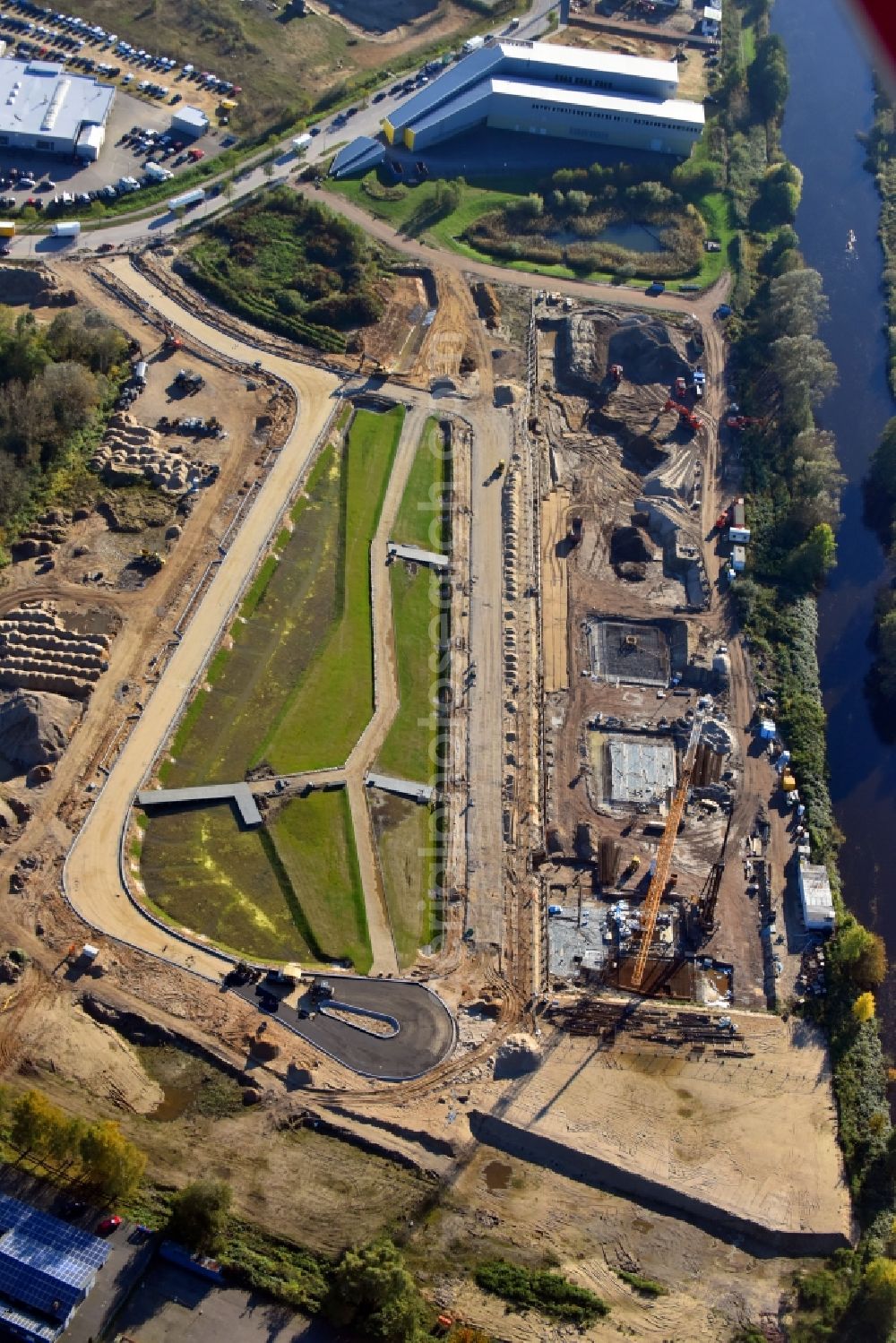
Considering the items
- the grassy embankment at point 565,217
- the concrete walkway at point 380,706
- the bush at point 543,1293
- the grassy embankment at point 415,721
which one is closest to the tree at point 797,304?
the grassy embankment at point 565,217

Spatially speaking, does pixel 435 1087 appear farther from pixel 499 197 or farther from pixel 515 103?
pixel 515 103

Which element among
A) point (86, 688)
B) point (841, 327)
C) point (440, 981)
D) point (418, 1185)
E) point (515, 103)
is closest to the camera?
point (418, 1185)

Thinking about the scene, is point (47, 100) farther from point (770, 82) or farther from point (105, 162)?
point (770, 82)

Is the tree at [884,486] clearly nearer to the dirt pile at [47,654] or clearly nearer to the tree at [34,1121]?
the dirt pile at [47,654]

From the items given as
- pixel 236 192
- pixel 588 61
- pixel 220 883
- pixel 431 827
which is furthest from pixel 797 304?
pixel 220 883

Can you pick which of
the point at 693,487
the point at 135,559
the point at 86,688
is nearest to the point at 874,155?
the point at 693,487

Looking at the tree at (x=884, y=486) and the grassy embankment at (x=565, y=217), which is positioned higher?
the grassy embankment at (x=565, y=217)

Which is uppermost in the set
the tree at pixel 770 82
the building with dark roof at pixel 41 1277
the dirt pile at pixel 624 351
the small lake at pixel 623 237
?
the tree at pixel 770 82
